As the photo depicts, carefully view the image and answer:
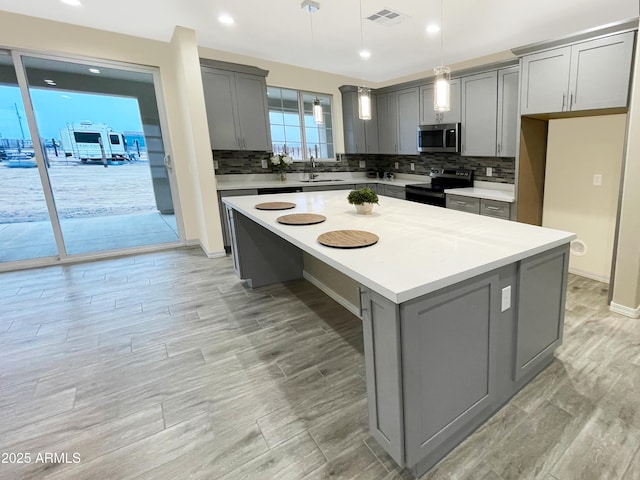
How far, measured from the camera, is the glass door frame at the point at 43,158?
149 inches

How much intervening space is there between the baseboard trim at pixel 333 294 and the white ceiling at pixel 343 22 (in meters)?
2.65

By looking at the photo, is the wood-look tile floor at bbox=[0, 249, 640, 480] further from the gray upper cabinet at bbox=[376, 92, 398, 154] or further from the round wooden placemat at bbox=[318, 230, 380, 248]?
the gray upper cabinet at bbox=[376, 92, 398, 154]

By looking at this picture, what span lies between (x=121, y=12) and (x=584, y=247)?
17.5ft

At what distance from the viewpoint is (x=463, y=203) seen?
13.3 feet

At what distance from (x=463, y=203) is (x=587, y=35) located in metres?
1.87

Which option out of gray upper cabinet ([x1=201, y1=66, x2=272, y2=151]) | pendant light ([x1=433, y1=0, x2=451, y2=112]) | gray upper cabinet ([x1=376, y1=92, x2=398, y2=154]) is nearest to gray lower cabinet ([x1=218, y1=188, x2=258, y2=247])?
gray upper cabinet ([x1=201, y1=66, x2=272, y2=151])

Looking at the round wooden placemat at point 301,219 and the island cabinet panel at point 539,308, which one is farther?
the round wooden placemat at point 301,219

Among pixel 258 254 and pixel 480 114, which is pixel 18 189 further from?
pixel 480 114

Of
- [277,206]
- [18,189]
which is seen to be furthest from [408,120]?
[18,189]

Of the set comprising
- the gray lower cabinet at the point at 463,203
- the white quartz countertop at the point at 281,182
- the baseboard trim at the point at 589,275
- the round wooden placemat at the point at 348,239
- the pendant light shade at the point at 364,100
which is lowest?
the baseboard trim at the point at 589,275

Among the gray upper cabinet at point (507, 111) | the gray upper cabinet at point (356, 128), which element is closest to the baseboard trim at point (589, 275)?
the gray upper cabinet at point (507, 111)

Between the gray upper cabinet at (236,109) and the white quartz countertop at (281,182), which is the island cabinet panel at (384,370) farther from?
the gray upper cabinet at (236,109)

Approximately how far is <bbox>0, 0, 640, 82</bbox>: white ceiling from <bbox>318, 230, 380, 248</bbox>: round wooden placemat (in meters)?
2.50

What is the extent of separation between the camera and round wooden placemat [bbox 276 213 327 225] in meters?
2.20
